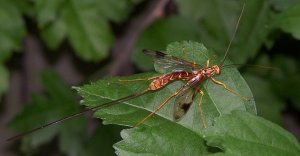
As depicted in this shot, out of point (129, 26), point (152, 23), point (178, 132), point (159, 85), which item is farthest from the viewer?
point (129, 26)

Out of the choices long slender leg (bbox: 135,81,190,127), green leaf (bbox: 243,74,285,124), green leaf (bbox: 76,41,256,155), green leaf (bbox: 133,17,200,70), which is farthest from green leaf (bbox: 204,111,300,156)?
green leaf (bbox: 243,74,285,124)

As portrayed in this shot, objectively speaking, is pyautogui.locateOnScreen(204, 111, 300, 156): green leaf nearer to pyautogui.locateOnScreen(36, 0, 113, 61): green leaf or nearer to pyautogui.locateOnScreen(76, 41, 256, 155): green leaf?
pyautogui.locateOnScreen(76, 41, 256, 155): green leaf

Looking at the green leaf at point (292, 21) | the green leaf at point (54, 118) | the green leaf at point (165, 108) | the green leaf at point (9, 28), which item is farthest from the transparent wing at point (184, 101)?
the green leaf at point (54, 118)

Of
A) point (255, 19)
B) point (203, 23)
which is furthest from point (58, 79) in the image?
point (255, 19)

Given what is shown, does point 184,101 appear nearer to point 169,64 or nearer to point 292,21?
point 169,64

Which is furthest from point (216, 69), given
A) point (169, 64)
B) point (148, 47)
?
point (148, 47)

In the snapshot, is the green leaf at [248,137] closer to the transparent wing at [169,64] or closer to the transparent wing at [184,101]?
the transparent wing at [184,101]

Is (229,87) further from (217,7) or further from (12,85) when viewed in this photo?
(12,85)
